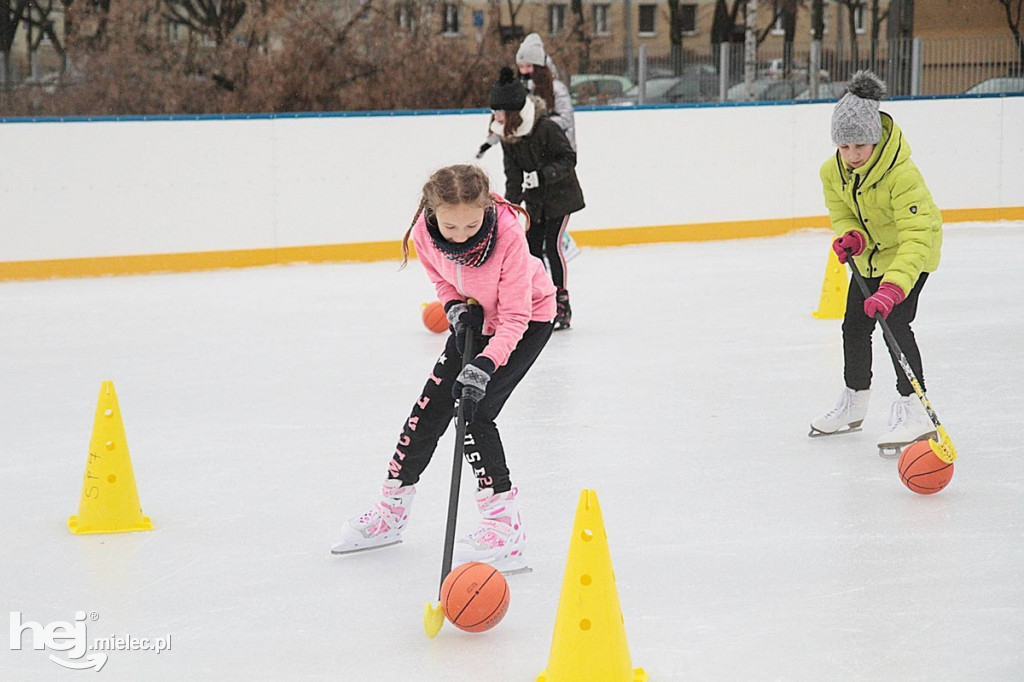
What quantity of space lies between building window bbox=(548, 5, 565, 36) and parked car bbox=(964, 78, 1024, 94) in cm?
316

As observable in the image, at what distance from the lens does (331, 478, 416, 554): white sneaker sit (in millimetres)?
3197

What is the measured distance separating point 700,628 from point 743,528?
702 millimetres

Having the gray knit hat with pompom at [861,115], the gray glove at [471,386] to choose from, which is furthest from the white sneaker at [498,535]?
the gray knit hat with pompom at [861,115]

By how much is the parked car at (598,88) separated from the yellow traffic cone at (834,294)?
421 centimetres

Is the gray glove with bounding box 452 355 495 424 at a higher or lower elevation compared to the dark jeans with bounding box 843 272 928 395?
higher

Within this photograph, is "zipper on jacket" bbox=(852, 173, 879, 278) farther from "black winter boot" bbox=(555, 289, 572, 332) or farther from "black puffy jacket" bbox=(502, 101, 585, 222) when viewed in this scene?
"black winter boot" bbox=(555, 289, 572, 332)

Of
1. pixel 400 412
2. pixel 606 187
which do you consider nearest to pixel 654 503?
pixel 400 412

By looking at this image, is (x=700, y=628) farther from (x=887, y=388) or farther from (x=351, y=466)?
(x=887, y=388)

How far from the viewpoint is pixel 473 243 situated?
2.92m

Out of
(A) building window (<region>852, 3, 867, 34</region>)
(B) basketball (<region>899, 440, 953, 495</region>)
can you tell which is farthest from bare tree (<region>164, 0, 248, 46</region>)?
(B) basketball (<region>899, 440, 953, 495</region>)

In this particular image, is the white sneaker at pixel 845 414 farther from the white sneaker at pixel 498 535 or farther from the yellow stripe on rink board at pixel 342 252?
the yellow stripe on rink board at pixel 342 252

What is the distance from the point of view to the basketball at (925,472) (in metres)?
3.59

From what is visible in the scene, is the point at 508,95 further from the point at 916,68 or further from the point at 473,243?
the point at 916,68

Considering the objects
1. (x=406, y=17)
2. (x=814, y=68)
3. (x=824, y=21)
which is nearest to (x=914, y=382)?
(x=814, y=68)
